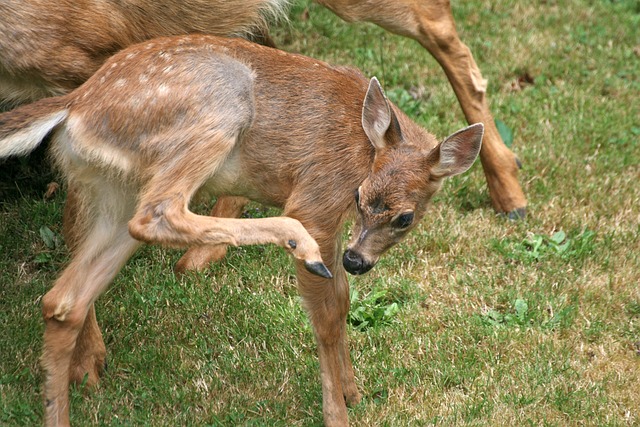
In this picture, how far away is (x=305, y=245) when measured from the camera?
4973mm

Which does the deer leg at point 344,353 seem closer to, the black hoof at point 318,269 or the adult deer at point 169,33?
the black hoof at point 318,269

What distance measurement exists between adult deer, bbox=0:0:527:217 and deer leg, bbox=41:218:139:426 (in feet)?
3.23

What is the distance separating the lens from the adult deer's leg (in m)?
7.39

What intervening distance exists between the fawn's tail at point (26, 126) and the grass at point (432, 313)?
1.30m

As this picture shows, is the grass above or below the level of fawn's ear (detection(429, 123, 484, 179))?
below

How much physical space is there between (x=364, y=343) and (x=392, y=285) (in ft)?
2.07

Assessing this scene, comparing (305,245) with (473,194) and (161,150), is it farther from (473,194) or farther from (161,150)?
(473,194)

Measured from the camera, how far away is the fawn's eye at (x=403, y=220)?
Answer: 207 inches

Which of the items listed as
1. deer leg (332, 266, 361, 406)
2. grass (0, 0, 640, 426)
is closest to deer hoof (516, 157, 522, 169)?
grass (0, 0, 640, 426)

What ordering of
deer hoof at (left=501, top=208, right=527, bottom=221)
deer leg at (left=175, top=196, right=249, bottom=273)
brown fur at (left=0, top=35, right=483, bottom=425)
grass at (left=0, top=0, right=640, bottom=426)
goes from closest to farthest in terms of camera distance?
brown fur at (left=0, top=35, right=483, bottom=425)
grass at (left=0, top=0, right=640, bottom=426)
deer leg at (left=175, top=196, right=249, bottom=273)
deer hoof at (left=501, top=208, right=527, bottom=221)

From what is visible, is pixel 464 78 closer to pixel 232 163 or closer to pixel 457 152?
pixel 457 152

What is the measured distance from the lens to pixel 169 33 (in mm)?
6367

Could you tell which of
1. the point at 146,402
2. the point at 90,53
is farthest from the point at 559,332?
the point at 90,53

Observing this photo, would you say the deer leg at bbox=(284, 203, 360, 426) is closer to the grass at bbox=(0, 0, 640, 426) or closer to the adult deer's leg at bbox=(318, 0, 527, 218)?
the grass at bbox=(0, 0, 640, 426)
